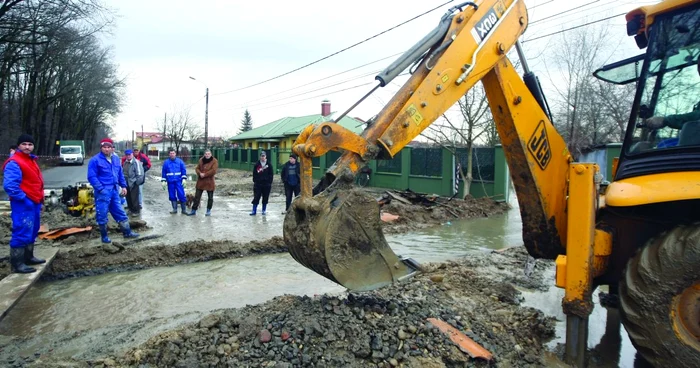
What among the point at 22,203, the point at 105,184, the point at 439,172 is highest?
the point at 439,172

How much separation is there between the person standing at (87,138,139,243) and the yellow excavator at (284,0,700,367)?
560 centimetres

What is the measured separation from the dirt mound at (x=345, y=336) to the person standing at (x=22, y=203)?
3.57m

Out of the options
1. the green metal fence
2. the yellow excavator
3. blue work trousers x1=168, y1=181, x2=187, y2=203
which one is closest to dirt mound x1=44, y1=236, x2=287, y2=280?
blue work trousers x1=168, y1=181, x2=187, y2=203

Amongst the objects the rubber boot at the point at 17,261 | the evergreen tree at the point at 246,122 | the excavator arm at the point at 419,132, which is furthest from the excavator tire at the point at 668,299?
the evergreen tree at the point at 246,122

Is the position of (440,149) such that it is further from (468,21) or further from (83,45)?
(83,45)

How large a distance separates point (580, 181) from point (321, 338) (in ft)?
7.10

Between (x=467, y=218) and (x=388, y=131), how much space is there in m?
8.80

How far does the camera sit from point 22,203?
5914 mm

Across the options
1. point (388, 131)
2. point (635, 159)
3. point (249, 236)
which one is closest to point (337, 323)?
point (388, 131)

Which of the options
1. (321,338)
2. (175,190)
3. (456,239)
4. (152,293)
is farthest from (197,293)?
(175,190)

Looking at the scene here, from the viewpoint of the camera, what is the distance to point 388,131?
3531 mm

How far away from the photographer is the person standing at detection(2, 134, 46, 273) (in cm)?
581

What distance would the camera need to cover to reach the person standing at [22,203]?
581 centimetres

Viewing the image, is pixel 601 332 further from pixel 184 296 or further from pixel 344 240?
pixel 184 296
